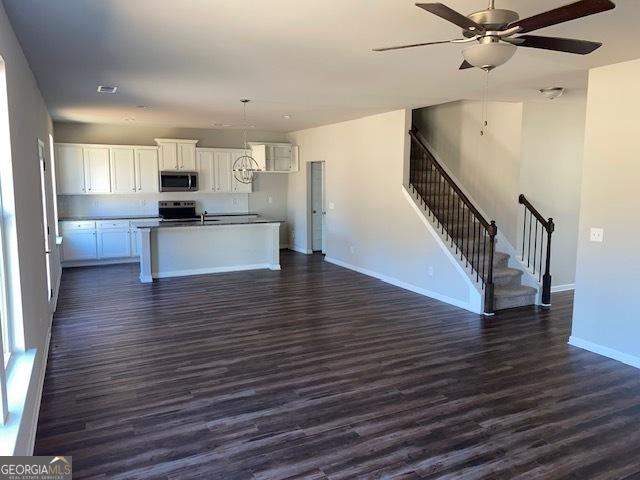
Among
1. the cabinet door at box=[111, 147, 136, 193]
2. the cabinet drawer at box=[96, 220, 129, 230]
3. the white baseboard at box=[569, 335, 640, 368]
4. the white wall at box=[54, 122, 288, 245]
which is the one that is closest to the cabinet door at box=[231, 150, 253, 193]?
the white wall at box=[54, 122, 288, 245]

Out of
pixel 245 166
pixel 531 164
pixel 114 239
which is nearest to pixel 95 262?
pixel 114 239

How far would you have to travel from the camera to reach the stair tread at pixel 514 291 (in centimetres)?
609

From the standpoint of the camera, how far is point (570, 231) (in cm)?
675

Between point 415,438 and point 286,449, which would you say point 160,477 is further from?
point 415,438

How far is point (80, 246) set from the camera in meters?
8.67

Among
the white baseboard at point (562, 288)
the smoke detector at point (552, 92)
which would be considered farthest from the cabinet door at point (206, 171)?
the white baseboard at point (562, 288)

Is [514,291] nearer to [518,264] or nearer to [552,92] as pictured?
[518,264]

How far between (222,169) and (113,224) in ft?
7.97

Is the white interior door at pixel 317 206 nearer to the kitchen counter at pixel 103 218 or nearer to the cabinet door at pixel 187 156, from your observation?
the cabinet door at pixel 187 156

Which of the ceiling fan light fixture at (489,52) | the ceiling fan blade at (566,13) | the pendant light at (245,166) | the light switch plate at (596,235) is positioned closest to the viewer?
the ceiling fan blade at (566,13)

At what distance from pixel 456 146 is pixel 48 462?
6.61 metres

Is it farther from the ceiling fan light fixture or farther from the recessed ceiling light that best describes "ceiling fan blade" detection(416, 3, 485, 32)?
the recessed ceiling light

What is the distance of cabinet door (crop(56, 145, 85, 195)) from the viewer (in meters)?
8.58

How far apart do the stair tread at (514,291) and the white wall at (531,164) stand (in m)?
0.55
